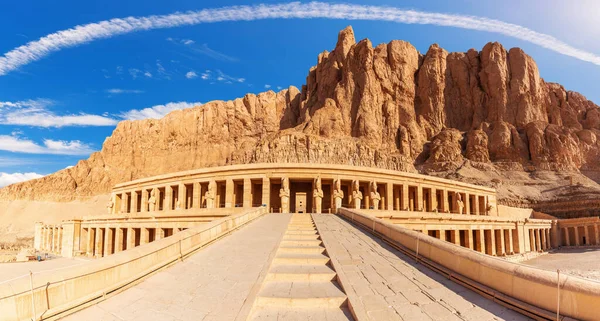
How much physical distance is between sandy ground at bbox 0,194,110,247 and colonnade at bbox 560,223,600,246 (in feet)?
287

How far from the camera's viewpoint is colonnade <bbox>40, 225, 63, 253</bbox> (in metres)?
40.3

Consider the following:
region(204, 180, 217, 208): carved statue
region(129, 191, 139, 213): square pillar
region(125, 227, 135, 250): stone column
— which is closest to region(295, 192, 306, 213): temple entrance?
region(204, 180, 217, 208): carved statue

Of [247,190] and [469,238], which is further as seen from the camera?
[469,238]

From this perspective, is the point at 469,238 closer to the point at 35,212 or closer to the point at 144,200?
the point at 144,200

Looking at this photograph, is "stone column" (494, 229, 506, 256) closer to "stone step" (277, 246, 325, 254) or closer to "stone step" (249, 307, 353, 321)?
"stone step" (277, 246, 325, 254)

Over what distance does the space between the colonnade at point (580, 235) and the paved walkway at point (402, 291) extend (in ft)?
149

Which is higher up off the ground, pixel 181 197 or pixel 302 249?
pixel 181 197

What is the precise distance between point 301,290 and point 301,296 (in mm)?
437

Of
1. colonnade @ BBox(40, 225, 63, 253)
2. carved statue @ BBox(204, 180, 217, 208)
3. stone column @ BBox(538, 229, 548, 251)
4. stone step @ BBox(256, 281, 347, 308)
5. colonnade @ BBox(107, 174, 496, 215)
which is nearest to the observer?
stone step @ BBox(256, 281, 347, 308)

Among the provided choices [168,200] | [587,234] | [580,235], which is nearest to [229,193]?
[168,200]

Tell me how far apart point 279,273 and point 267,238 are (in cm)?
421

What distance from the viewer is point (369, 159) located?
261 feet

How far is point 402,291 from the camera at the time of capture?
21.3 feet

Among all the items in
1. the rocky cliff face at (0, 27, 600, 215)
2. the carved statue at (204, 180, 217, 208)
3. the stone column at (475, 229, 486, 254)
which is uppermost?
the rocky cliff face at (0, 27, 600, 215)
